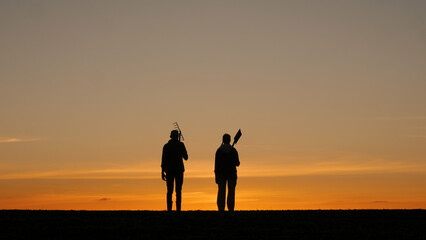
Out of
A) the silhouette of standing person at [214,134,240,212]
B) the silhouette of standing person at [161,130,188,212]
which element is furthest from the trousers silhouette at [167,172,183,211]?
the silhouette of standing person at [214,134,240,212]

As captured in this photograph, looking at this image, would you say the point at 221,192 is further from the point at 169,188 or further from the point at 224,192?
the point at 169,188

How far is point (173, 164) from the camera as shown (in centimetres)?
1995

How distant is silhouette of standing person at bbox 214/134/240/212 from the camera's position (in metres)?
20.3

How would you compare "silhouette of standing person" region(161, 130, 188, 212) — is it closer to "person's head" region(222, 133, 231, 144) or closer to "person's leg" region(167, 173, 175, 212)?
"person's leg" region(167, 173, 175, 212)

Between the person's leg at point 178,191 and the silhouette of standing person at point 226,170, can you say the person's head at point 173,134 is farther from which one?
the silhouette of standing person at point 226,170
